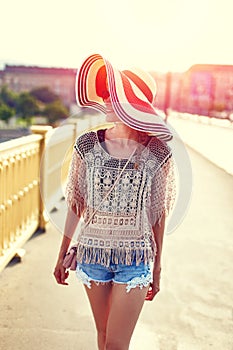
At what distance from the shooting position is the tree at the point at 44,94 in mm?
169837

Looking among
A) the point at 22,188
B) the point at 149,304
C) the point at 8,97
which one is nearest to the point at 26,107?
the point at 8,97

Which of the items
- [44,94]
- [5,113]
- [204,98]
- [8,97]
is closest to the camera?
[204,98]

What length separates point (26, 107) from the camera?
Answer: 6378 inches

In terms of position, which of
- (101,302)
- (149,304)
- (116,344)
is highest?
(101,302)

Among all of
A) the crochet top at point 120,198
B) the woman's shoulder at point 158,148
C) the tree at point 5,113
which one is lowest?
the tree at point 5,113

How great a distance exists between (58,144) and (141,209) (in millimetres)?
7107

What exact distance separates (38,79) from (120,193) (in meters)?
180

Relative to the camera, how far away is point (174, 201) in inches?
115

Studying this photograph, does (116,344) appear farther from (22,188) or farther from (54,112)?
(54,112)

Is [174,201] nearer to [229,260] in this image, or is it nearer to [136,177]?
[136,177]

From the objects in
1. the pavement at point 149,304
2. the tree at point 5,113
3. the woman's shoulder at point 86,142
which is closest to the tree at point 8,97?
the tree at point 5,113

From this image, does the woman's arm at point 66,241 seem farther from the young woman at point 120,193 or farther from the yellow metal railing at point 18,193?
the yellow metal railing at point 18,193

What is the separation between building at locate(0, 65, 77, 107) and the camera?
176m

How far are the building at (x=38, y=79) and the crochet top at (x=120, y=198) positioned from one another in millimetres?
173159
